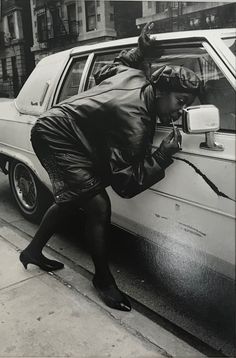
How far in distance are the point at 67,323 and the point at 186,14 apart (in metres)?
2.25

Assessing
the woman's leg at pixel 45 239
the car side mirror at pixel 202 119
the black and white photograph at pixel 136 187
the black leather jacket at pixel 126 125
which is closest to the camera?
the car side mirror at pixel 202 119

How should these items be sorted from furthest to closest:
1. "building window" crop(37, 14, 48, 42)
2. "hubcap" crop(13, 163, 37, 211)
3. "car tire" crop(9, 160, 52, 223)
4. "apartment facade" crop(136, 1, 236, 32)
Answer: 1. "hubcap" crop(13, 163, 37, 211)
2. "car tire" crop(9, 160, 52, 223)
3. "building window" crop(37, 14, 48, 42)
4. "apartment facade" crop(136, 1, 236, 32)

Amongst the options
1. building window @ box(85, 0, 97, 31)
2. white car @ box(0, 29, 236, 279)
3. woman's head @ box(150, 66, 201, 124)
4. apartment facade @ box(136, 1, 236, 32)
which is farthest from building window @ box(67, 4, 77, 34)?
woman's head @ box(150, 66, 201, 124)

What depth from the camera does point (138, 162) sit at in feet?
7.18

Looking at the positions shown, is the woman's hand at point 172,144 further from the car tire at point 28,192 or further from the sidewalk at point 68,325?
the car tire at point 28,192

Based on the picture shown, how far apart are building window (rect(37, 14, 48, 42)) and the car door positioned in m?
1.19

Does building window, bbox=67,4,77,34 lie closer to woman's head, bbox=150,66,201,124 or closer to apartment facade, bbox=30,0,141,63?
apartment facade, bbox=30,0,141,63

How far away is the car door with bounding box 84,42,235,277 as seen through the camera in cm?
191

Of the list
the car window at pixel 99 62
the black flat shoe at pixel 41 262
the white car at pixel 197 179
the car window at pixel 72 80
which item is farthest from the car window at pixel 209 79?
the black flat shoe at pixel 41 262

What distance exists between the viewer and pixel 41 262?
2.80m

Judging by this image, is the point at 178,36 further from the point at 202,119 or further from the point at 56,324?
the point at 56,324

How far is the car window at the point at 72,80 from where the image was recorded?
9.87 feet

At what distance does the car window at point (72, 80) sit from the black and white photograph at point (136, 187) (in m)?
0.01

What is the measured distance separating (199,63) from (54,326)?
172 centimetres
